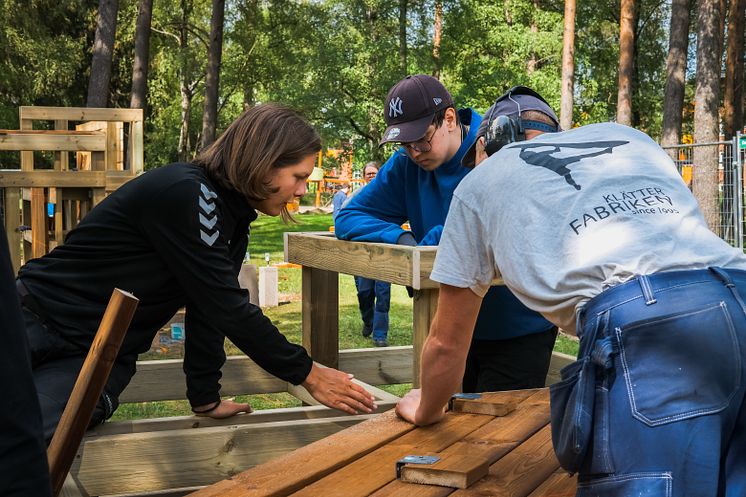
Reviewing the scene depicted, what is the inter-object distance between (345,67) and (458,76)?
16.7ft

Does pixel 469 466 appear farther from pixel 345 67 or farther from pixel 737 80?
pixel 345 67

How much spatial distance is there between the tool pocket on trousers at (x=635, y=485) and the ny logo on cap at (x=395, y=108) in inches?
86.5

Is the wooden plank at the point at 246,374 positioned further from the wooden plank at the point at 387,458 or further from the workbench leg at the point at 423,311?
the wooden plank at the point at 387,458

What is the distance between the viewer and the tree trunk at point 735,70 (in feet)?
78.7

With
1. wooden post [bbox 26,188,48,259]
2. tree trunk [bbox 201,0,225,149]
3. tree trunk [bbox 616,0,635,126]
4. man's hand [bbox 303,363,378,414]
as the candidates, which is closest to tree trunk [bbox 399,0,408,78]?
tree trunk [bbox 201,0,225,149]

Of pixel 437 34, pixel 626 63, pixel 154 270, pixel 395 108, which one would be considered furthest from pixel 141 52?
pixel 154 270

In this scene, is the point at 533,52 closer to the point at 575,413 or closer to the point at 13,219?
the point at 13,219

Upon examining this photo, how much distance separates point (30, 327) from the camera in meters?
2.77

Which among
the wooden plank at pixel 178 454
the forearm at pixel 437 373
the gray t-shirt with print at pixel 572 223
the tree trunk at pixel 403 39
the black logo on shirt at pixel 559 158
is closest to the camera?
the gray t-shirt with print at pixel 572 223

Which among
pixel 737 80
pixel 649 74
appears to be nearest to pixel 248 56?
pixel 649 74

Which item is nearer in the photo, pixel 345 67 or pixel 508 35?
pixel 345 67

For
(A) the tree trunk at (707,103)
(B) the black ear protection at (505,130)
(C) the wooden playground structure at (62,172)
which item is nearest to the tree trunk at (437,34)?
(A) the tree trunk at (707,103)

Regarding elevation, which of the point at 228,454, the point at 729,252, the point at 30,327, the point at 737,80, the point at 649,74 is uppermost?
the point at 649,74

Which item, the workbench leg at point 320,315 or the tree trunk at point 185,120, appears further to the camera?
the tree trunk at point 185,120
